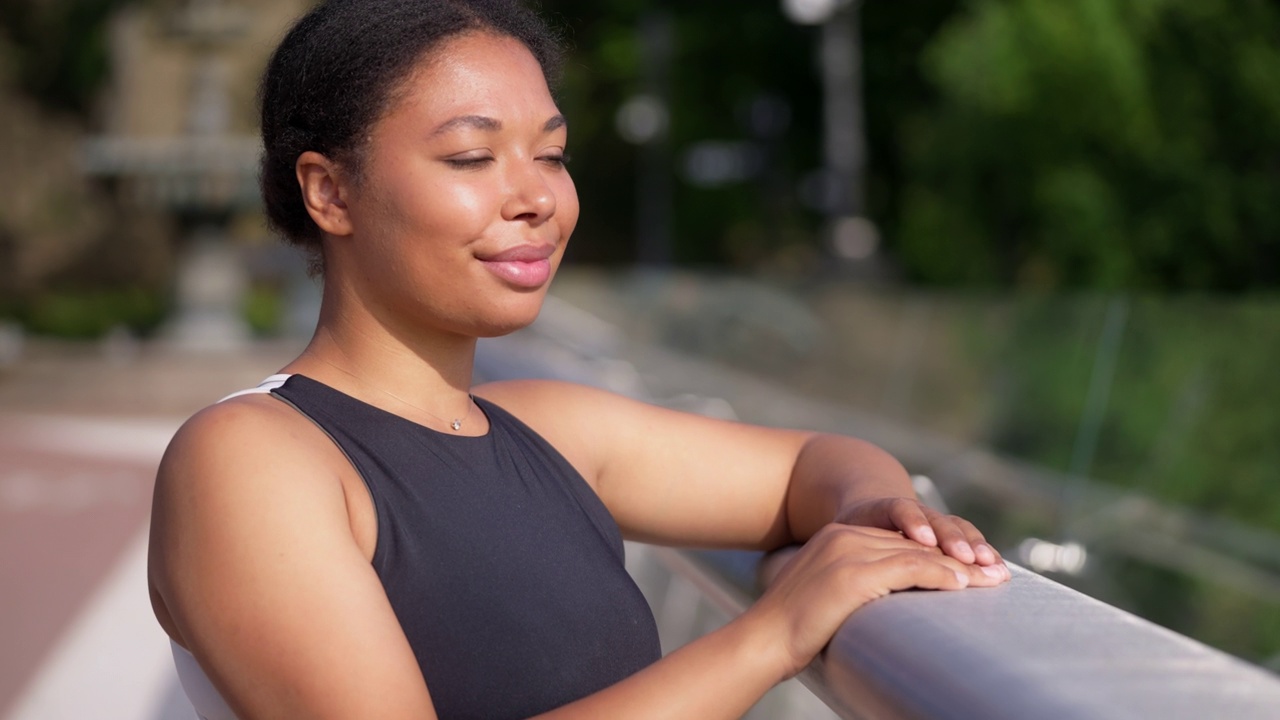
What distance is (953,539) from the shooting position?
163cm

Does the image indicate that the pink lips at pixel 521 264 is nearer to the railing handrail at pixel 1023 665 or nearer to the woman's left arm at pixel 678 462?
the woman's left arm at pixel 678 462

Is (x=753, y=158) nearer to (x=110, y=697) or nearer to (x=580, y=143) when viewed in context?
(x=580, y=143)

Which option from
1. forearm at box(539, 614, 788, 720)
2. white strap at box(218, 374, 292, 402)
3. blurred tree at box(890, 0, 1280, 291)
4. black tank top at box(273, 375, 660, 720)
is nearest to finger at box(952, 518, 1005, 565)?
forearm at box(539, 614, 788, 720)

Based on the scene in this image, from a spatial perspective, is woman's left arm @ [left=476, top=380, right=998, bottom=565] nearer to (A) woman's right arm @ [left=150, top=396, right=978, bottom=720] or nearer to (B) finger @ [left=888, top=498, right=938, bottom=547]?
(B) finger @ [left=888, top=498, right=938, bottom=547]

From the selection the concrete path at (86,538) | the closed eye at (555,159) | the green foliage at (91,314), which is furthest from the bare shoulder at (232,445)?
the green foliage at (91,314)

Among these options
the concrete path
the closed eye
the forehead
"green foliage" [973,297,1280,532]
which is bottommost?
the concrete path

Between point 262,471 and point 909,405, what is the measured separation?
7.70m

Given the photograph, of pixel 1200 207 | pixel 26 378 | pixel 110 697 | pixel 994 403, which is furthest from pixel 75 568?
pixel 26 378

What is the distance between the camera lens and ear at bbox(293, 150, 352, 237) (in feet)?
6.47

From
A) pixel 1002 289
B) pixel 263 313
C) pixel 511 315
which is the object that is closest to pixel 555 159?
pixel 511 315

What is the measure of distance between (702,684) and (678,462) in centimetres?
82

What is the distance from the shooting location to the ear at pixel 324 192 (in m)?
1.97

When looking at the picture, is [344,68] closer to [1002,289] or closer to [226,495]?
[226,495]

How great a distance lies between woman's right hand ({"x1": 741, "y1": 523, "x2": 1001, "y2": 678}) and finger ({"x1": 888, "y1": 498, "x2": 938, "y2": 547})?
0.07 ft
